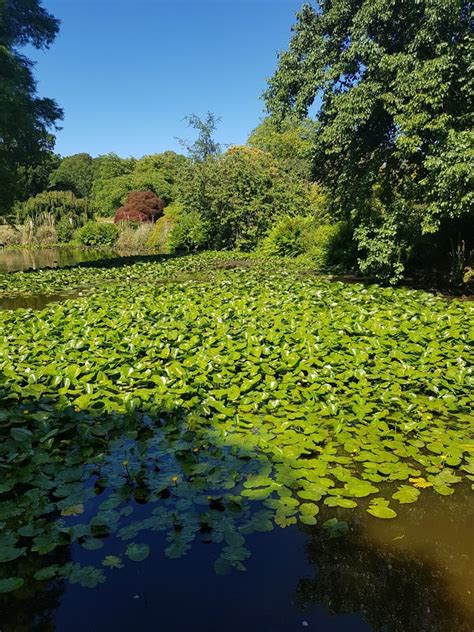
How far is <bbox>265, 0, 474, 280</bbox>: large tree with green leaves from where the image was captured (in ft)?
26.1

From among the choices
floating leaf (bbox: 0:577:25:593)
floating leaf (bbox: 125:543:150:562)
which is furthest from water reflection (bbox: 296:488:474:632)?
floating leaf (bbox: 0:577:25:593)

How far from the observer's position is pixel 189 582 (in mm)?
2271

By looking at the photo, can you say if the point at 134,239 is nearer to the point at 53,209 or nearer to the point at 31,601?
the point at 53,209

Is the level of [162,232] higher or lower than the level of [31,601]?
higher

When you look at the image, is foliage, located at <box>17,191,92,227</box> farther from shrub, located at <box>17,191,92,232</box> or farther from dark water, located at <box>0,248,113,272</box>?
dark water, located at <box>0,248,113,272</box>

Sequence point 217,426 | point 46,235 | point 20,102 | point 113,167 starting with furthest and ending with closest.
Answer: point 113,167 → point 46,235 → point 20,102 → point 217,426

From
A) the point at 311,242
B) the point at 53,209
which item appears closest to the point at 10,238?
the point at 53,209

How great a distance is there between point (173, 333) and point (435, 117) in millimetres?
6126

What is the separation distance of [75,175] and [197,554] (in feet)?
210

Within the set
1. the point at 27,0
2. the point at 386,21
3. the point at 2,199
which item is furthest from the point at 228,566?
the point at 27,0

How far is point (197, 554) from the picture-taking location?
2.43 m

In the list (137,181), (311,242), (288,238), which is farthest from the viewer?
(137,181)

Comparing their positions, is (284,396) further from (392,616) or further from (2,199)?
(2,199)

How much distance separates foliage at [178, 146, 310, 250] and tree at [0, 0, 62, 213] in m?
9.07
